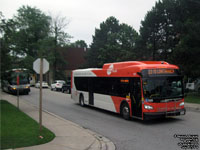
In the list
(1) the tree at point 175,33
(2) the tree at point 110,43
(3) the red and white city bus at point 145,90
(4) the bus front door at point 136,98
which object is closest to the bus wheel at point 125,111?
(3) the red and white city bus at point 145,90

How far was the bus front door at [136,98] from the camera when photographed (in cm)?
1125

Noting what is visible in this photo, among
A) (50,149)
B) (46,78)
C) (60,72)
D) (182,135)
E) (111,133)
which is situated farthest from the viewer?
(46,78)

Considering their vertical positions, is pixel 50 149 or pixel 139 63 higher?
pixel 139 63

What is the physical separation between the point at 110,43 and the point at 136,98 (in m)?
45.8

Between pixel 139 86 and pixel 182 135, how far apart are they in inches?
126

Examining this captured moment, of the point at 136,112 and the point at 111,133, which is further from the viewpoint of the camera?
the point at 136,112

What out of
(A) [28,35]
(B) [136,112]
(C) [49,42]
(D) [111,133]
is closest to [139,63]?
(B) [136,112]

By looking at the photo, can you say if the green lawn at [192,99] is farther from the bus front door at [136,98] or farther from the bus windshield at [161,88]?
the bus front door at [136,98]

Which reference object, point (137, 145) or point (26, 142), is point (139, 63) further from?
point (26, 142)

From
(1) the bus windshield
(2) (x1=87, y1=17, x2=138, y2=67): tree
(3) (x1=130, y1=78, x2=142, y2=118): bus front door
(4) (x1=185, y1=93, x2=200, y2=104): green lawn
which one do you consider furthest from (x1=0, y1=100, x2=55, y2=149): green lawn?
(2) (x1=87, y1=17, x2=138, y2=67): tree

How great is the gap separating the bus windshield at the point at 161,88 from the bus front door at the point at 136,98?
1.47 ft

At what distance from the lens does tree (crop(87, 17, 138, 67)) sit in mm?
51069

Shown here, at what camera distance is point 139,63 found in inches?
478

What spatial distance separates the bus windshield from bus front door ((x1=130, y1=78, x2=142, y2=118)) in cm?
45
